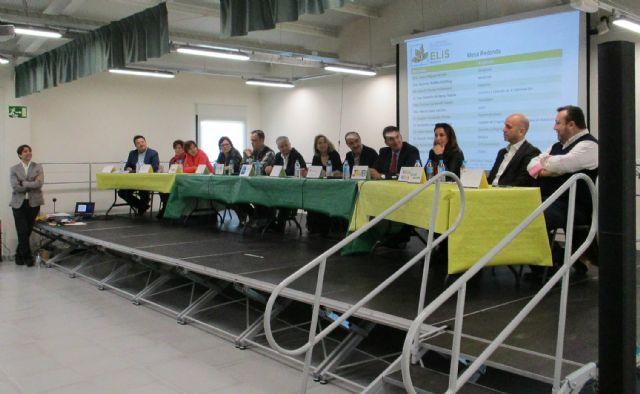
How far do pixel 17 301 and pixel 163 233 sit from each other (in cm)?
153

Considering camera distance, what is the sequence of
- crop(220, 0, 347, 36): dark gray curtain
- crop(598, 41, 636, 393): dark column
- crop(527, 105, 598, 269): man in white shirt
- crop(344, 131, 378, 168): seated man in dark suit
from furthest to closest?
crop(344, 131, 378, 168): seated man in dark suit, crop(220, 0, 347, 36): dark gray curtain, crop(527, 105, 598, 269): man in white shirt, crop(598, 41, 636, 393): dark column

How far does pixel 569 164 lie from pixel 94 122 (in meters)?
8.26

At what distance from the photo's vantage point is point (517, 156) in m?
3.79

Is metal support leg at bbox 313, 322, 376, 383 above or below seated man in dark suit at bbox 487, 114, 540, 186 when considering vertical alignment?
below

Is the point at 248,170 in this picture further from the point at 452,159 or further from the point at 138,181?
the point at 452,159

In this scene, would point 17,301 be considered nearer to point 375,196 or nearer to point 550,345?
point 375,196

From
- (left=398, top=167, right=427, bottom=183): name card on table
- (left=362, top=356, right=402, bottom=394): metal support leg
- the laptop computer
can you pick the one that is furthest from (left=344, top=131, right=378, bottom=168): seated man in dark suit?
the laptop computer

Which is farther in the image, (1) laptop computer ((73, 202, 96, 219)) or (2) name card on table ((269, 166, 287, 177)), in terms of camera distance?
(1) laptop computer ((73, 202, 96, 219))

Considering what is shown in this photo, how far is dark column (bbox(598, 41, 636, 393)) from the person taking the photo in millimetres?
1578

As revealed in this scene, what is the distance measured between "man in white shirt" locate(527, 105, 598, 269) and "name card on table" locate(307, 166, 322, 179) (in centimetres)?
208

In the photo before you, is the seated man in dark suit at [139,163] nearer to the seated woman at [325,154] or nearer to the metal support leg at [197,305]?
the seated woman at [325,154]

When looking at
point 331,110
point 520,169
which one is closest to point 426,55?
point 331,110

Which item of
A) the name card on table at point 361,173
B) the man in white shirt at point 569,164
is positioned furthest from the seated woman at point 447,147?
the man in white shirt at point 569,164

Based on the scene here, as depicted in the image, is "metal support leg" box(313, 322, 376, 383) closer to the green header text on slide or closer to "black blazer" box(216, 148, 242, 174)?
"black blazer" box(216, 148, 242, 174)
